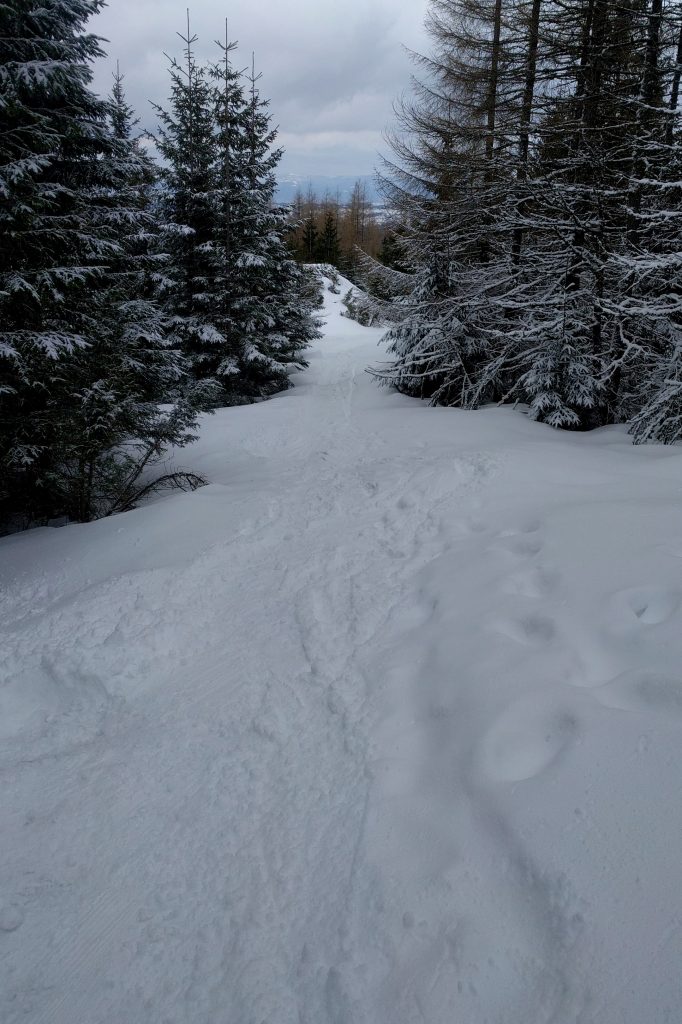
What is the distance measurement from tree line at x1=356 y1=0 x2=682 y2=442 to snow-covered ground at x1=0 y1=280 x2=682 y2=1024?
12.5 feet

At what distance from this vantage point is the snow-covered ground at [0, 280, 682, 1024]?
6.46 ft

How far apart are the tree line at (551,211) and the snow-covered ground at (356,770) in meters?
3.83

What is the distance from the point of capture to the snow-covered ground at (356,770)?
197cm

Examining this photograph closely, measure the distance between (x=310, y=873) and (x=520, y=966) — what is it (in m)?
0.98

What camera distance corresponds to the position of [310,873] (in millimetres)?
2438

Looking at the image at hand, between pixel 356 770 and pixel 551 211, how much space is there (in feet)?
35.3

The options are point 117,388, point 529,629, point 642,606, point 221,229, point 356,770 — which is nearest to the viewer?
point 356,770

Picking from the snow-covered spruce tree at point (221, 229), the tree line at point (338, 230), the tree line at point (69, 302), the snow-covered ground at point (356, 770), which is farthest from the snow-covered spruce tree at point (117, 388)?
the tree line at point (338, 230)

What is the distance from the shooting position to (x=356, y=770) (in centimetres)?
289

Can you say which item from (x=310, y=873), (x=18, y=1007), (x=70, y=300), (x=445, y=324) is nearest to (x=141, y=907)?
(x=18, y=1007)

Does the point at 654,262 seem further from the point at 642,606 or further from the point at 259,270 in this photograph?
the point at 259,270

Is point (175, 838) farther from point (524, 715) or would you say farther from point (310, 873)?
point (524, 715)

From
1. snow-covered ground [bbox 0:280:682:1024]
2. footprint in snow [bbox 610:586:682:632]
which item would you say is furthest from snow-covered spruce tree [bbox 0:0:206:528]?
footprint in snow [bbox 610:586:682:632]

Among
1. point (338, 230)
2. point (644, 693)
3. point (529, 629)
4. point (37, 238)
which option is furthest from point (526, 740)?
point (338, 230)
